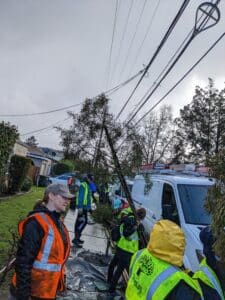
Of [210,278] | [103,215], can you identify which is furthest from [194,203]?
[103,215]

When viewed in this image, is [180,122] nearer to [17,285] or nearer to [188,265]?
[188,265]

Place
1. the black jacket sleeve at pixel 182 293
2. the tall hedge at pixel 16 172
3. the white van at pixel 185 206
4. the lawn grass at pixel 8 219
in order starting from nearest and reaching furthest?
the black jacket sleeve at pixel 182 293
the white van at pixel 185 206
the lawn grass at pixel 8 219
the tall hedge at pixel 16 172

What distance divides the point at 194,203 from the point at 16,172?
46.4 feet

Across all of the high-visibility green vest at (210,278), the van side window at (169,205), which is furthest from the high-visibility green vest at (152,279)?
the van side window at (169,205)

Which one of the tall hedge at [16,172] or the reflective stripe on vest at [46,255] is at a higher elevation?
the tall hedge at [16,172]

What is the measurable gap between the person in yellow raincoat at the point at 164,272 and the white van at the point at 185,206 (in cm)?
360

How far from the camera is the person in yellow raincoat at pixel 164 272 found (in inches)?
102

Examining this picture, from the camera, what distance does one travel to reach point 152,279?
2.81 metres

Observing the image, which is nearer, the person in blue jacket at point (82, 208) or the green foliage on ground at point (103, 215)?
the person in blue jacket at point (82, 208)

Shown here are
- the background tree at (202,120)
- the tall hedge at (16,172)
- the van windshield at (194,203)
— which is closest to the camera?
the van windshield at (194,203)

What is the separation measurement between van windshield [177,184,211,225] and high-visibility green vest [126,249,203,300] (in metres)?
4.73

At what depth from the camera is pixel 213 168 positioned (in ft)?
13.4

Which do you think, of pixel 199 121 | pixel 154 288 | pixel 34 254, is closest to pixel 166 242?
pixel 154 288

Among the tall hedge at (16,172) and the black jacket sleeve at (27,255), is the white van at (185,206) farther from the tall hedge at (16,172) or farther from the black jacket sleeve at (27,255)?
the tall hedge at (16,172)
